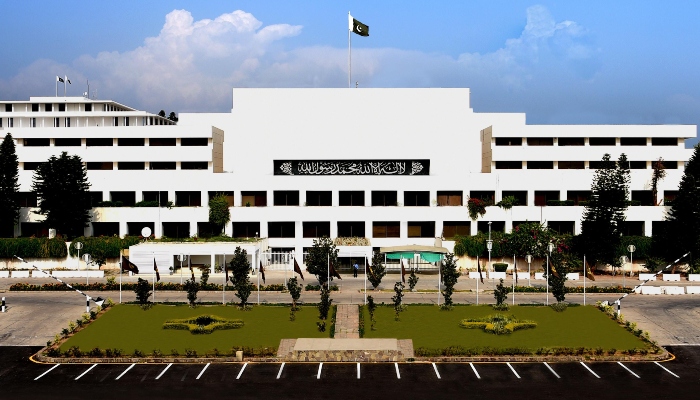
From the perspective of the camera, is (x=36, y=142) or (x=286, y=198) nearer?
(x=286, y=198)

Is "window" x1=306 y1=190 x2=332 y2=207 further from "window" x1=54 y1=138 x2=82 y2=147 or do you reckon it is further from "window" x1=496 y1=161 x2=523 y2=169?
"window" x1=54 y1=138 x2=82 y2=147

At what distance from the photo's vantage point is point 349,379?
34625 mm

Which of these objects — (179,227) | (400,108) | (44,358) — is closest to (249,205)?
(179,227)

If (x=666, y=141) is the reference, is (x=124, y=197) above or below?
below

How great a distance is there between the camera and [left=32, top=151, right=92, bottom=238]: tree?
71750 mm

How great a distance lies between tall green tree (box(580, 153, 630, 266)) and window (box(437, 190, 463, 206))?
13164mm

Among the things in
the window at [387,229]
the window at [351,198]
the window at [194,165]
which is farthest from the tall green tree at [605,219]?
the window at [194,165]

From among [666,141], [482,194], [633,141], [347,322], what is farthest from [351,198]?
[666,141]

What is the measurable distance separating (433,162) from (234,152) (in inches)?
874

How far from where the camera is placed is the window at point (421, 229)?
77312mm

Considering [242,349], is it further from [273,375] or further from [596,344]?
[596,344]

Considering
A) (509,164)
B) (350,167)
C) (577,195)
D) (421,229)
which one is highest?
(509,164)

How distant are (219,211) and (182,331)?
106 feet

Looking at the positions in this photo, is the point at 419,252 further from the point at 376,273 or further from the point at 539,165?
the point at 539,165
